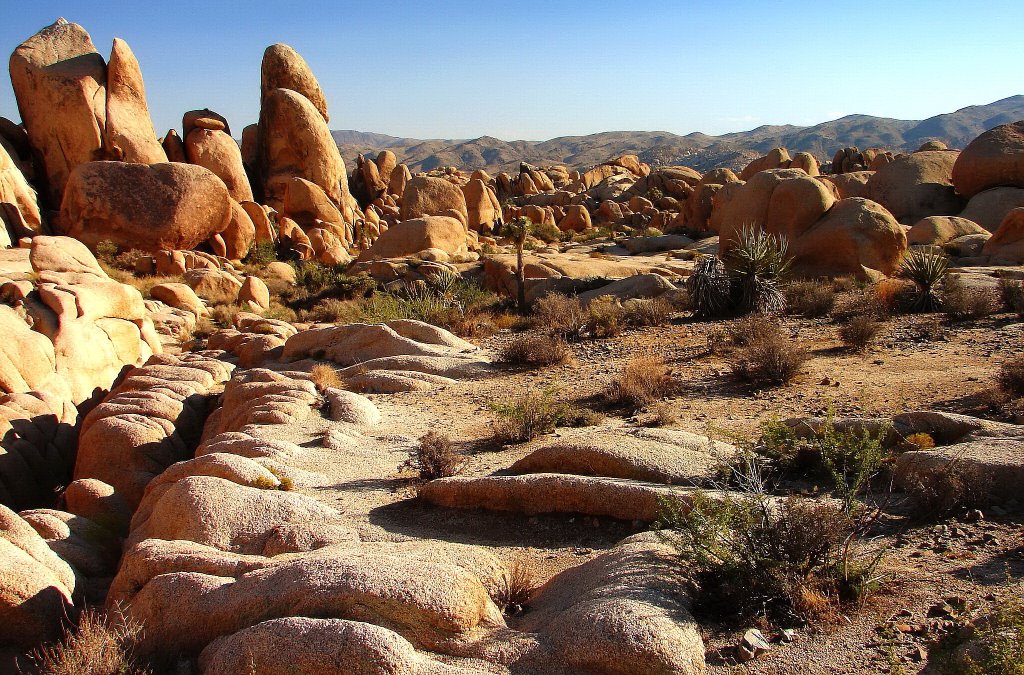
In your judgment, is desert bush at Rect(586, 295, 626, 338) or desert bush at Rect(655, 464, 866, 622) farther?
desert bush at Rect(586, 295, 626, 338)

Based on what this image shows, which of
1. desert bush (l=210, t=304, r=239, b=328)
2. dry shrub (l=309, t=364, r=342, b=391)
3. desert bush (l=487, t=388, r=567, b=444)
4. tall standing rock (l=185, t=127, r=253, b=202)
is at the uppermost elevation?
tall standing rock (l=185, t=127, r=253, b=202)

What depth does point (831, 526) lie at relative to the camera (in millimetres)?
4215

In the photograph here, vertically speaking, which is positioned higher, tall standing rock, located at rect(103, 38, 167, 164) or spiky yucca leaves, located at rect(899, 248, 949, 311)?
tall standing rock, located at rect(103, 38, 167, 164)

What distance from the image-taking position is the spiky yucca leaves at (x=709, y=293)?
14.5 meters

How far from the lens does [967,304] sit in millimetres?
12305

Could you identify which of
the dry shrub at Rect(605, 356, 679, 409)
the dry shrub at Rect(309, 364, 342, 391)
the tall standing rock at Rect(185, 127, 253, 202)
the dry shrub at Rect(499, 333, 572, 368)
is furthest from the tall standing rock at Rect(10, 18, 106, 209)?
the dry shrub at Rect(605, 356, 679, 409)

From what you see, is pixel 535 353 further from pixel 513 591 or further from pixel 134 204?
pixel 134 204

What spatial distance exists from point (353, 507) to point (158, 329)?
489 inches

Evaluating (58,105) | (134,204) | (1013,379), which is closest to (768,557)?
(1013,379)

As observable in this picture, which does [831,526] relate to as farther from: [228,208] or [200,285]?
[228,208]

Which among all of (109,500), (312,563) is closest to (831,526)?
(312,563)

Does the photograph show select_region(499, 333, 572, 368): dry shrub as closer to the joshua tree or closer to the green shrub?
the joshua tree

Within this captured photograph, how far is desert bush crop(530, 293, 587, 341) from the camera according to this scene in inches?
559

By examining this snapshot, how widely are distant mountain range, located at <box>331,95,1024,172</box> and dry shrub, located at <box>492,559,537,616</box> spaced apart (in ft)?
398
